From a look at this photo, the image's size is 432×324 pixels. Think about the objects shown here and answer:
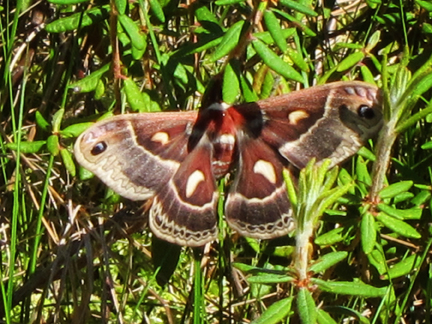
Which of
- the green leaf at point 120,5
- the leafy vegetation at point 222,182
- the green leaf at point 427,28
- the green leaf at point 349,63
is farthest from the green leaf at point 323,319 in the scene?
the green leaf at point 427,28

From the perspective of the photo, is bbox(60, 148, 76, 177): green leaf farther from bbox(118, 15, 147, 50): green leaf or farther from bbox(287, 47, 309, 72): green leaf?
bbox(287, 47, 309, 72): green leaf

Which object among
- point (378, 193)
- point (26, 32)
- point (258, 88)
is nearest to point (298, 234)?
point (378, 193)

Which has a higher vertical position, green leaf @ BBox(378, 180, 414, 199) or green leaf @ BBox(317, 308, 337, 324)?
green leaf @ BBox(378, 180, 414, 199)

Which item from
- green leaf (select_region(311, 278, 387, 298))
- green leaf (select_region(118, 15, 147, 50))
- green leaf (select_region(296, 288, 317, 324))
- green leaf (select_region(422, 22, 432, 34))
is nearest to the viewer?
green leaf (select_region(296, 288, 317, 324))

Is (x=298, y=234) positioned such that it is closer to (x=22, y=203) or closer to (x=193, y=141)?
(x=193, y=141)

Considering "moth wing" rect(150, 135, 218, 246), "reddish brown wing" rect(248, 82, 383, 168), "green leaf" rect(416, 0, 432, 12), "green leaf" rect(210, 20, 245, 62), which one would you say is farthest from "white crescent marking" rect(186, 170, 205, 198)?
"green leaf" rect(416, 0, 432, 12)
